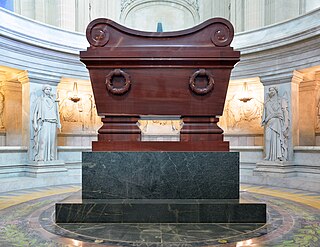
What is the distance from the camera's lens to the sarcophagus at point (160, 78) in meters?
3.58

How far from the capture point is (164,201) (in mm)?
3396

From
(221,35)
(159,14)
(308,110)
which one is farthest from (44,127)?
(159,14)

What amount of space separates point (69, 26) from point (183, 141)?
9577mm

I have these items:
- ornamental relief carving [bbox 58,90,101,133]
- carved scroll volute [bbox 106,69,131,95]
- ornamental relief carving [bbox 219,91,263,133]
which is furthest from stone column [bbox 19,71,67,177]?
ornamental relief carving [bbox 219,91,263,133]

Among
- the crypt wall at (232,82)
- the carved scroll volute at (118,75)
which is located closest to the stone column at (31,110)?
the crypt wall at (232,82)

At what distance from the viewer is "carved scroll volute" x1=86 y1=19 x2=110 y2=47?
3.60 meters

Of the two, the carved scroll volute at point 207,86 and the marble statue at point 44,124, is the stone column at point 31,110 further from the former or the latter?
the carved scroll volute at point 207,86

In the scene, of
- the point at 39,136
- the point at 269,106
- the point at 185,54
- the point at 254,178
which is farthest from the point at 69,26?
the point at 185,54

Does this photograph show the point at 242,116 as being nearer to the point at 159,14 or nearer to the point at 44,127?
the point at 159,14

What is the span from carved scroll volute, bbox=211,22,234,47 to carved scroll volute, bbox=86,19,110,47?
123 centimetres

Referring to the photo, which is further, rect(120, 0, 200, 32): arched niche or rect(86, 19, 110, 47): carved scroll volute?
rect(120, 0, 200, 32): arched niche

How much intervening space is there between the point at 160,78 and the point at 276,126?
513 cm

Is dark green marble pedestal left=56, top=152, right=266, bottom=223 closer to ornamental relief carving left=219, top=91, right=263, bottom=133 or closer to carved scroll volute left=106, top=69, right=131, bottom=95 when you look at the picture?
carved scroll volute left=106, top=69, right=131, bottom=95

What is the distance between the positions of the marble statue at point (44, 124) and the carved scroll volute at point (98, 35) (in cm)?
468
